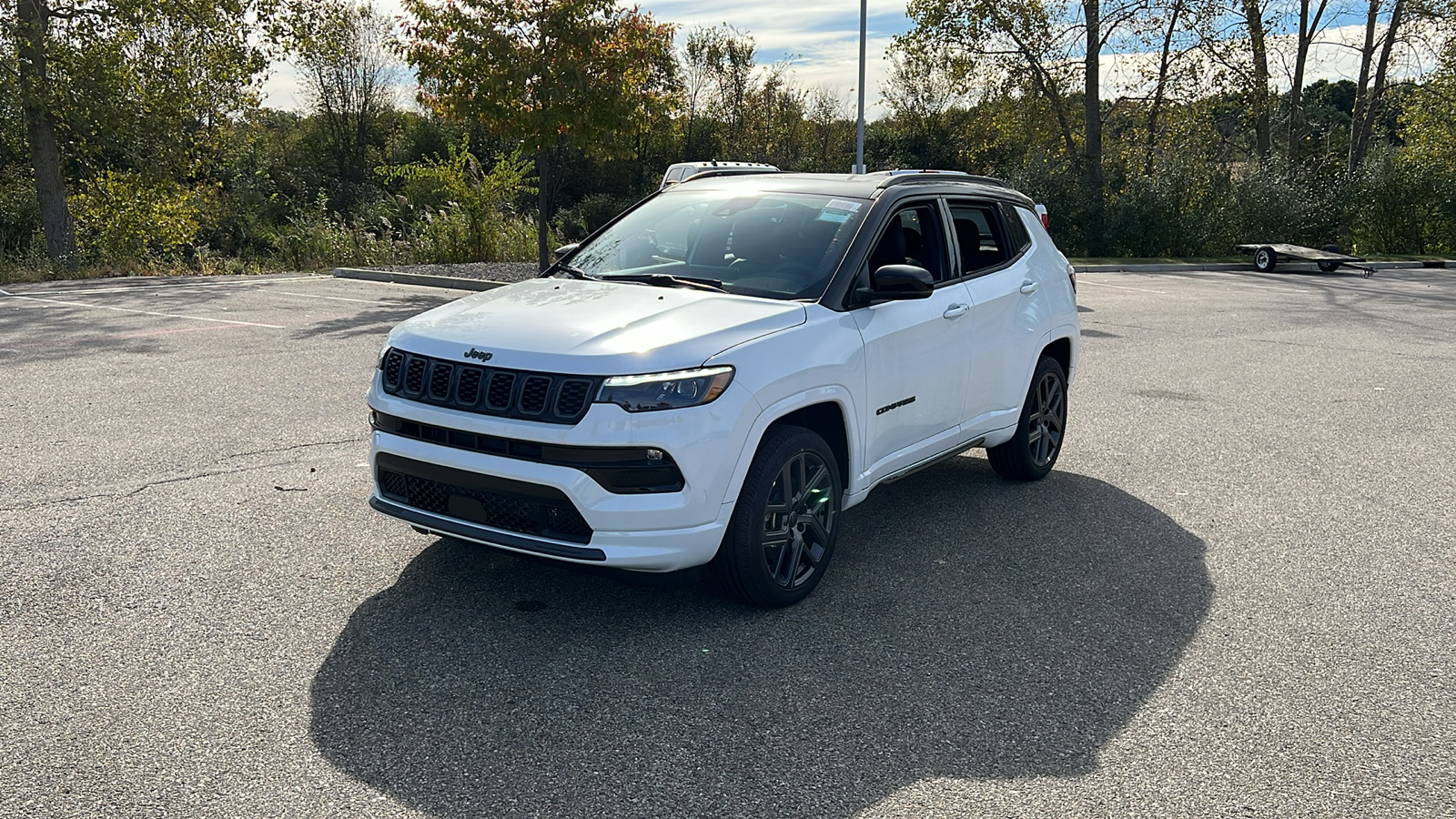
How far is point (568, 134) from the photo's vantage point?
784 inches

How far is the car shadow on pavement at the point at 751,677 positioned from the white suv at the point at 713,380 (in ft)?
1.27

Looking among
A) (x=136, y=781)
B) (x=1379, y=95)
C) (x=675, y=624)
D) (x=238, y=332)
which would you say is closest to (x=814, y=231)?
(x=675, y=624)

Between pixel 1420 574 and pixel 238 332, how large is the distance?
11.2m

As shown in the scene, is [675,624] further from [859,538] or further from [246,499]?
[246,499]

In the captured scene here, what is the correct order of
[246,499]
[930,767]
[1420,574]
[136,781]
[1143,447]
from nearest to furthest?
[136,781], [930,767], [1420,574], [246,499], [1143,447]

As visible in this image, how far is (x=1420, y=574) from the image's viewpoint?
539 centimetres

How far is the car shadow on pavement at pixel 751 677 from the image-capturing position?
3354 mm

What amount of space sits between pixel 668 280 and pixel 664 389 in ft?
4.02

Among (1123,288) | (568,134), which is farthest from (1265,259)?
(568,134)

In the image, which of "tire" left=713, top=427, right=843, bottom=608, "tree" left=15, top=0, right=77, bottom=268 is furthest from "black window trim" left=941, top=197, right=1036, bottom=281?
"tree" left=15, top=0, right=77, bottom=268

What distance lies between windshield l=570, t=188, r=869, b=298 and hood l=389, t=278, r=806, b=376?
0.25 m

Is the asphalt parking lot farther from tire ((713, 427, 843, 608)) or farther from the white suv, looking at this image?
the white suv

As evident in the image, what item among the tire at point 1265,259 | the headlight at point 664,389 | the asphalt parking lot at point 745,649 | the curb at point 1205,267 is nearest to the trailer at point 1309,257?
the tire at point 1265,259

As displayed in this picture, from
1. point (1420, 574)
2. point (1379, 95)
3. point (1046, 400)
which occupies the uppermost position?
point (1379, 95)
